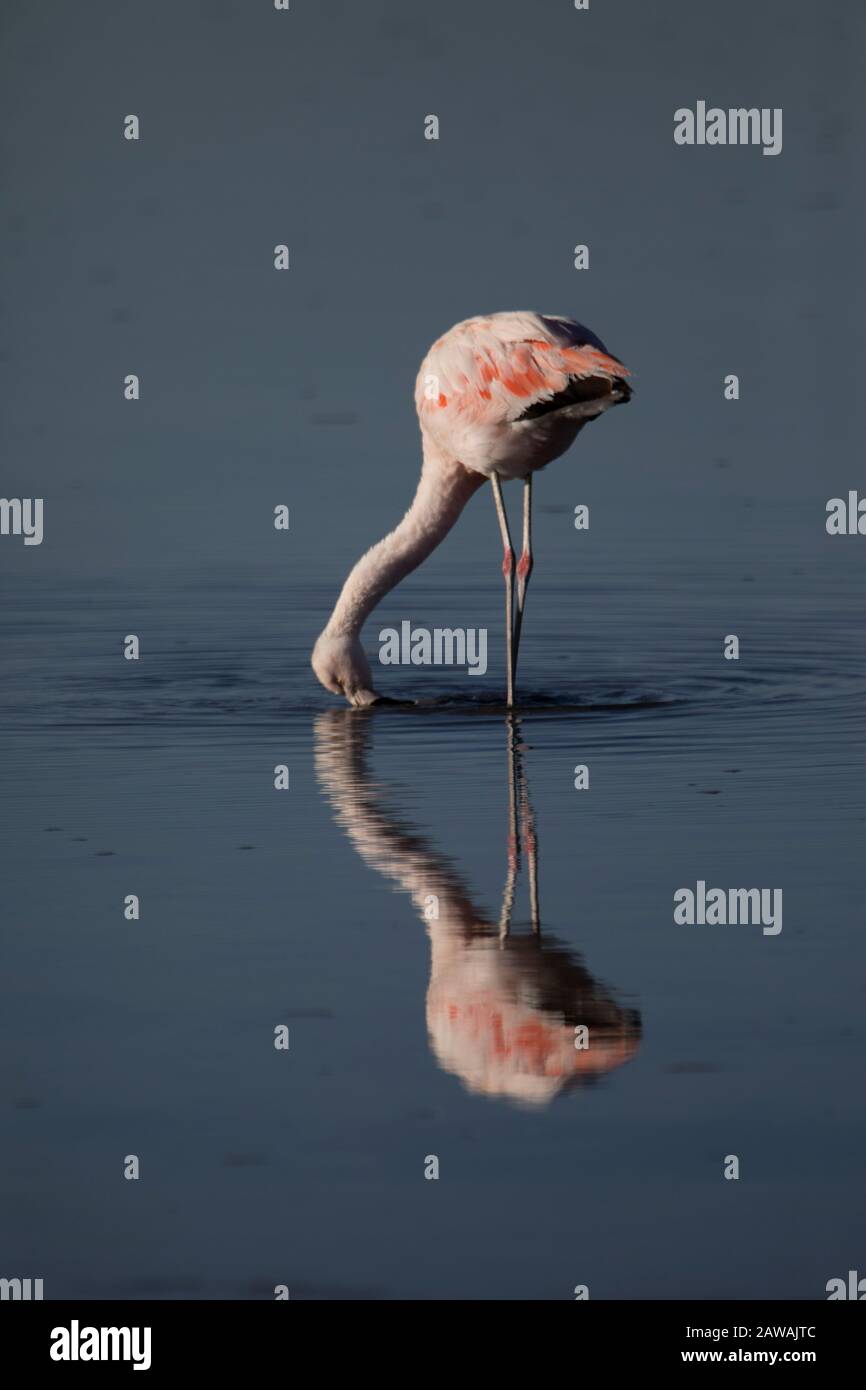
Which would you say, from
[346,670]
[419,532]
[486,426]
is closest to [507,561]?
[419,532]

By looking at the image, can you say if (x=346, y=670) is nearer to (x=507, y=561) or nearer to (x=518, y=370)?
(x=507, y=561)

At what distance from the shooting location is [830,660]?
1362 centimetres

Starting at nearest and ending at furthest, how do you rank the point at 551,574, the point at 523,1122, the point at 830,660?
the point at 523,1122 < the point at 830,660 < the point at 551,574

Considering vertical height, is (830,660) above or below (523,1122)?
above

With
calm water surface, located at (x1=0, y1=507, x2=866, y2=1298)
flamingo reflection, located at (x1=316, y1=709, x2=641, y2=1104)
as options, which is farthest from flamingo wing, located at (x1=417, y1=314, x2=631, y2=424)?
flamingo reflection, located at (x1=316, y1=709, x2=641, y2=1104)

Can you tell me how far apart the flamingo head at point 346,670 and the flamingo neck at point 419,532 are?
445 mm

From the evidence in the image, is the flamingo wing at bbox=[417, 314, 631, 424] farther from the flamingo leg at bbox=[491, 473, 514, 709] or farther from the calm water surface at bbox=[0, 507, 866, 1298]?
the calm water surface at bbox=[0, 507, 866, 1298]

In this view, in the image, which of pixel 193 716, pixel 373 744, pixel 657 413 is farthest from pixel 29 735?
pixel 657 413

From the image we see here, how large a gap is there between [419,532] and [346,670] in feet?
3.57

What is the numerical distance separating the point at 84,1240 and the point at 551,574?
12.1 metres

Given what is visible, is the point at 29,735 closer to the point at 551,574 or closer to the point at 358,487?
the point at 551,574

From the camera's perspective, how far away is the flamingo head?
40.6 ft

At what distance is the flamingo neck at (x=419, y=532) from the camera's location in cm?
1292
